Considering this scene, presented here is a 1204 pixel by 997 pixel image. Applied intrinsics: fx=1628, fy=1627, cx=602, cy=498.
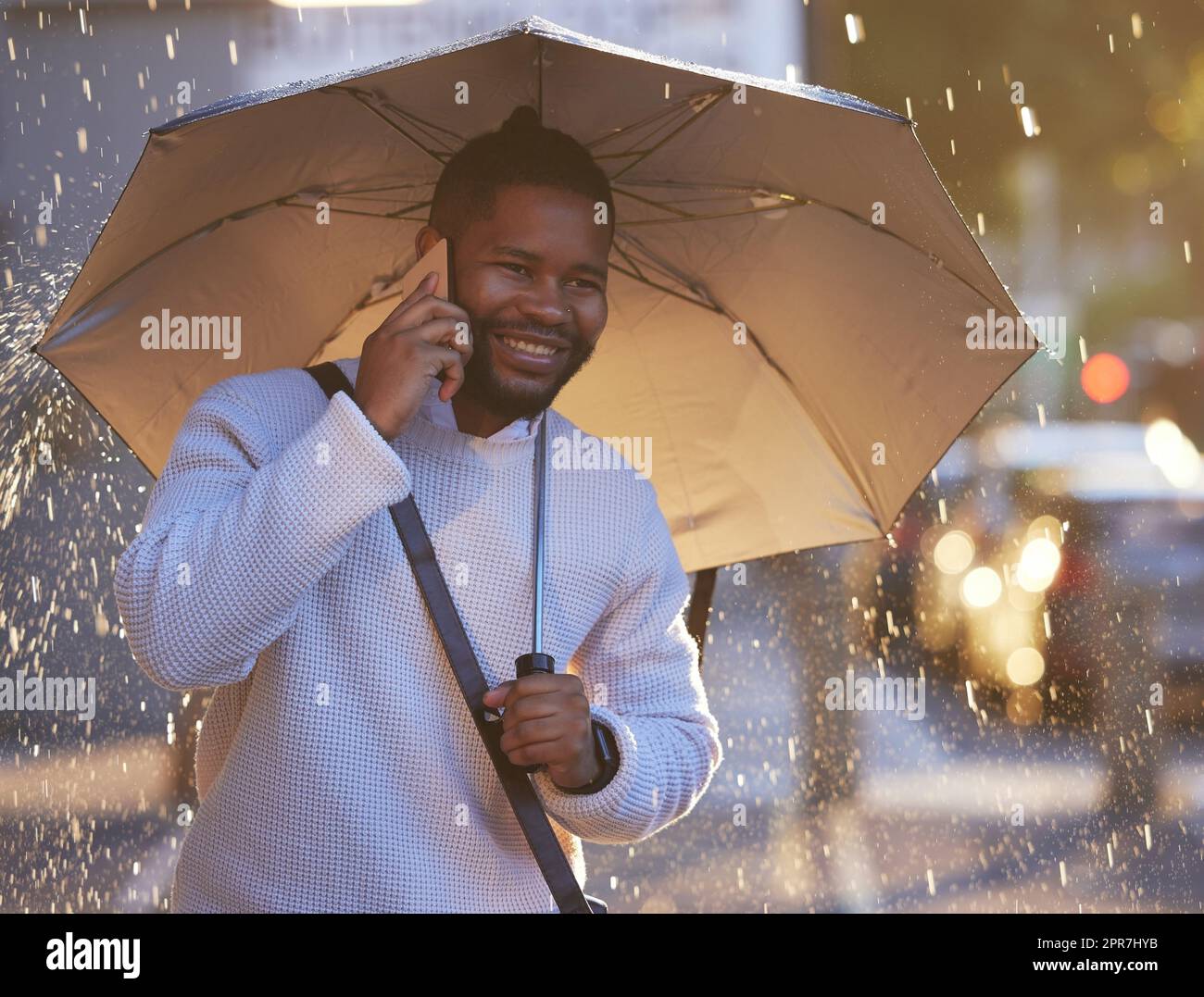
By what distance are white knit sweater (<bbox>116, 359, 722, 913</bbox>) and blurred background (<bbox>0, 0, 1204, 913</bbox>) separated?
9.39 feet

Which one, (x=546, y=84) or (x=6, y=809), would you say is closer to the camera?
(x=546, y=84)

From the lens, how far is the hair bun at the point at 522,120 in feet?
9.74

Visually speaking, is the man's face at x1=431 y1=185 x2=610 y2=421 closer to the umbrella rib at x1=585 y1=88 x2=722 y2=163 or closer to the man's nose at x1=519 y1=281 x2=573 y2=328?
the man's nose at x1=519 y1=281 x2=573 y2=328

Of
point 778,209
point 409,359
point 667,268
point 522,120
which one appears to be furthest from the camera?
point 667,268

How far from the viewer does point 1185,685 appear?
32.6 feet

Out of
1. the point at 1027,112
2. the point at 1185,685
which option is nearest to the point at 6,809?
the point at 1185,685

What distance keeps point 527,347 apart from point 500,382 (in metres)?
0.08

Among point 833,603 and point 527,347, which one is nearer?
point 527,347

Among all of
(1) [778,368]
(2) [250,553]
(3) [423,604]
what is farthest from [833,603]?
(2) [250,553]

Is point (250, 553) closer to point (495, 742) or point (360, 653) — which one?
point (360, 653)

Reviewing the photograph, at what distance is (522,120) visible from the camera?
2.99 m

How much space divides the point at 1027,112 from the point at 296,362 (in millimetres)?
17674
